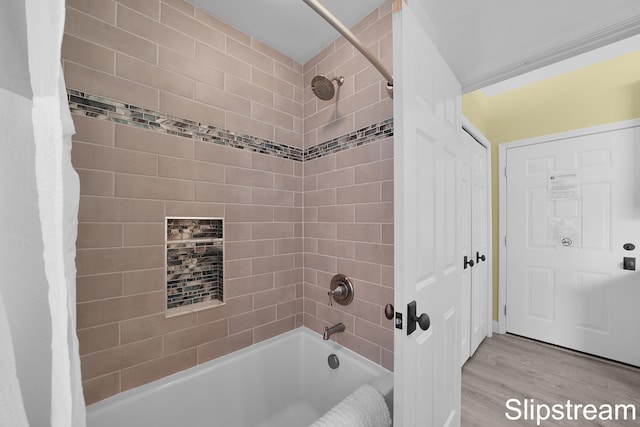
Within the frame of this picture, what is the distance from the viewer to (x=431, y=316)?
104cm

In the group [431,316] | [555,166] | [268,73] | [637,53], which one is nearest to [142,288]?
[431,316]

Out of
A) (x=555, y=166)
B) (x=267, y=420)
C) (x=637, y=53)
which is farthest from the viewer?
(x=555, y=166)

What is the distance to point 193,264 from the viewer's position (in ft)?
4.61

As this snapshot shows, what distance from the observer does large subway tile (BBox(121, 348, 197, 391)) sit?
1190 millimetres

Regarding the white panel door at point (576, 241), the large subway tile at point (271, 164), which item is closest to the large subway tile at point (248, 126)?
the large subway tile at point (271, 164)

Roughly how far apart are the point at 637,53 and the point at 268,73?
3007 mm

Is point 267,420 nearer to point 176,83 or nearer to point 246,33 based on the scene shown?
point 176,83

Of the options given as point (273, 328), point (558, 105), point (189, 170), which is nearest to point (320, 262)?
point (273, 328)

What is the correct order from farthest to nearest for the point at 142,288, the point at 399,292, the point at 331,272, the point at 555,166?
the point at 555,166 → the point at 331,272 → the point at 142,288 → the point at 399,292

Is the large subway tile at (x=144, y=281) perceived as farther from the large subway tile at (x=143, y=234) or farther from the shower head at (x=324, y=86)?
the shower head at (x=324, y=86)

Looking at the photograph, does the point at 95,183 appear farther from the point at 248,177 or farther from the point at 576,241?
the point at 576,241

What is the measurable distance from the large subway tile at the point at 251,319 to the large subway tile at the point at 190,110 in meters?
1.17

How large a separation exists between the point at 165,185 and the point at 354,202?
3.36ft

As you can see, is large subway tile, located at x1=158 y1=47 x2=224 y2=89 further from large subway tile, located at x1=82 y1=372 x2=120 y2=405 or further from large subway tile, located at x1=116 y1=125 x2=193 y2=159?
large subway tile, located at x1=82 y1=372 x2=120 y2=405
